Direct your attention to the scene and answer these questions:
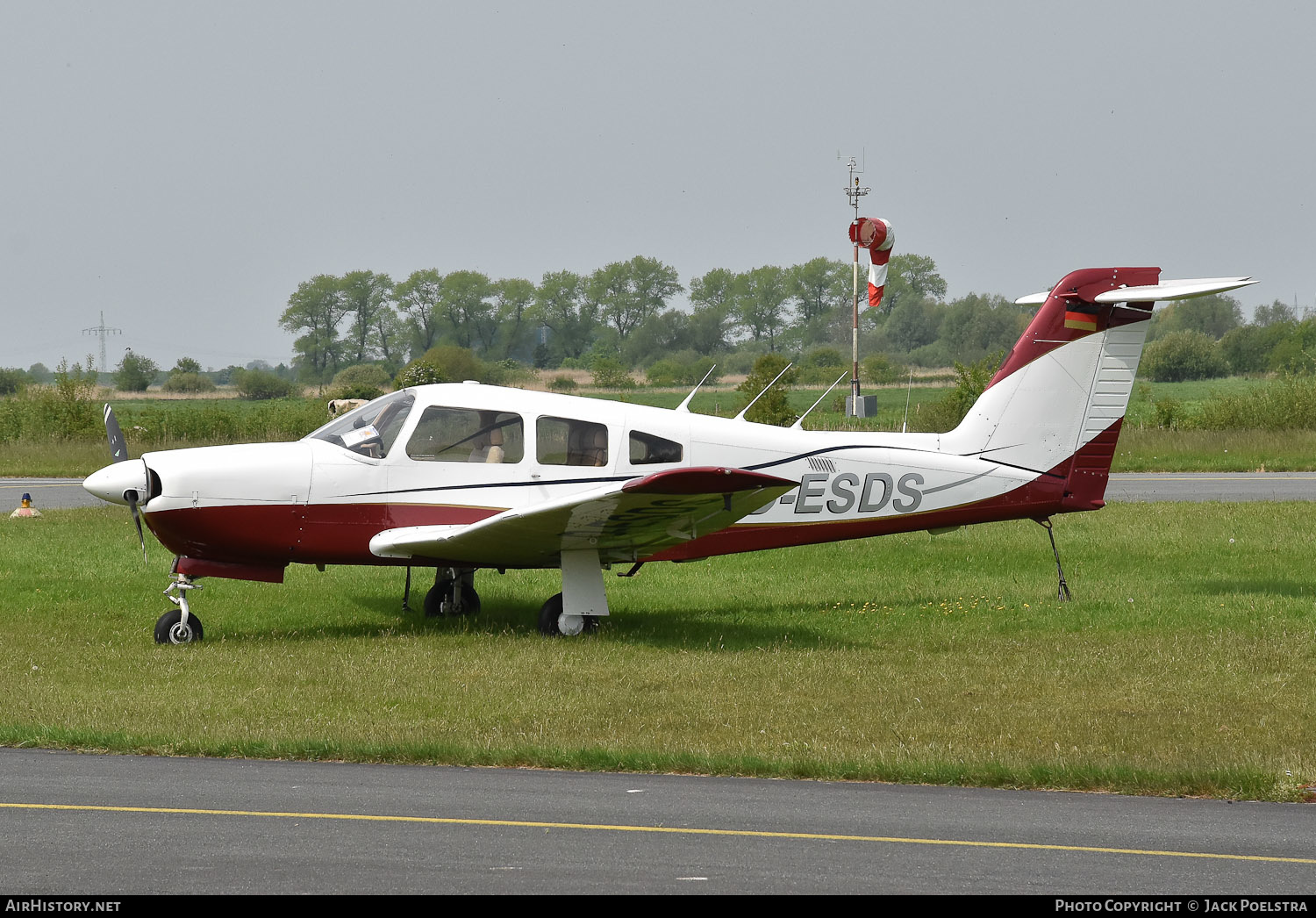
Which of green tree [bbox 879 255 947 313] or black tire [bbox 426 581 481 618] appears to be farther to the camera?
green tree [bbox 879 255 947 313]

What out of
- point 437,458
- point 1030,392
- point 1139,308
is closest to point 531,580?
point 437,458

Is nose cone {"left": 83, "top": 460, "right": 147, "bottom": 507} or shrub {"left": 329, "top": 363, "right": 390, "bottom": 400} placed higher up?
shrub {"left": 329, "top": 363, "right": 390, "bottom": 400}

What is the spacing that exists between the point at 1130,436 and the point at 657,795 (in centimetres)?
2864

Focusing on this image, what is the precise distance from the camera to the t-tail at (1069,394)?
12.1 metres

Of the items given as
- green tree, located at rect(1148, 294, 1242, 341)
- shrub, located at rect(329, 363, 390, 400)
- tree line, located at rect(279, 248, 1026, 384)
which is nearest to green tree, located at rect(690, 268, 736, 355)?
tree line, located at rect(279, 248, 1026, 384)

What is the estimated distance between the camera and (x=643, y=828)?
5.82 m

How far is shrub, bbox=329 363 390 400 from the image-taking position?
3606 cm

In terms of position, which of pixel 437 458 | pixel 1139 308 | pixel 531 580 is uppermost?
pixel 1139 308

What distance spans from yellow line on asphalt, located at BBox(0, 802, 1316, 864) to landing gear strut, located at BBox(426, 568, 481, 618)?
20.0 feet

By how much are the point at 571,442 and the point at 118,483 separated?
371cm

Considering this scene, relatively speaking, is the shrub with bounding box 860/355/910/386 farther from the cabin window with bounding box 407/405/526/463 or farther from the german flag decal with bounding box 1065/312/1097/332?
the cabin window with bounding box 407/405/526/463

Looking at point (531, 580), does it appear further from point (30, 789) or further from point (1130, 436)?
point (1130, 436)

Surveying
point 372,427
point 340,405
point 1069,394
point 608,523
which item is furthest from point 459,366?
point 608,523

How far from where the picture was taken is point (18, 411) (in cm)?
3338
